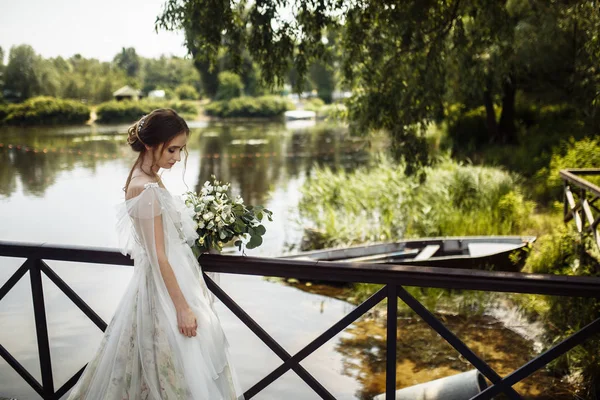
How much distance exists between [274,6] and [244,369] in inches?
162

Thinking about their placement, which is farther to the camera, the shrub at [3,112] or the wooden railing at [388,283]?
the shrub at [3,112]

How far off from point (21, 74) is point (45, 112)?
127 inches

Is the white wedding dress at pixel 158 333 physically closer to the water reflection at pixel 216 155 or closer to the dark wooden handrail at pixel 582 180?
the dark wooden handrail at pixel 582 180

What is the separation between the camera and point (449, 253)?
8.88 metres

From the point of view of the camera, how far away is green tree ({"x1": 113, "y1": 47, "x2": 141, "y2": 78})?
79750 mm

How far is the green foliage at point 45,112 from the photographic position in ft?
135

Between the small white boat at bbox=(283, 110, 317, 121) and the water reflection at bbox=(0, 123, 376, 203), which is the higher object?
the small white boat at bbox=(283, 110, 317, 121)

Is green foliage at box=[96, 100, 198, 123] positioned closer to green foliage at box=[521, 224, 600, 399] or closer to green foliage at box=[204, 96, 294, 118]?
green foliage at box=[204, 96, 294, 118]

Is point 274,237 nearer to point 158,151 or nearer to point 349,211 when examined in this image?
point 349,211

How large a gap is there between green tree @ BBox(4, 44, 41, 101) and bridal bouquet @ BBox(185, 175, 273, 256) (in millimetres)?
43694

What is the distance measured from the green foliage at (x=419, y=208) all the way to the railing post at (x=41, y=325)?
24.1ft

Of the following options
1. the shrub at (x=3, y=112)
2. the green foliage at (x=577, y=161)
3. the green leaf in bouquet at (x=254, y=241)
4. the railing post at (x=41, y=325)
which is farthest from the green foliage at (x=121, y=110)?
the green leaf in bouquet at (x=254, y=241)

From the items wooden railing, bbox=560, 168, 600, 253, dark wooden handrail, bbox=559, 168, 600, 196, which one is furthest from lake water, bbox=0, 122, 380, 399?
dark wooden handrail, bbox=559, 168, 600, 196

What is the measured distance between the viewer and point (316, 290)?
8852 mm
